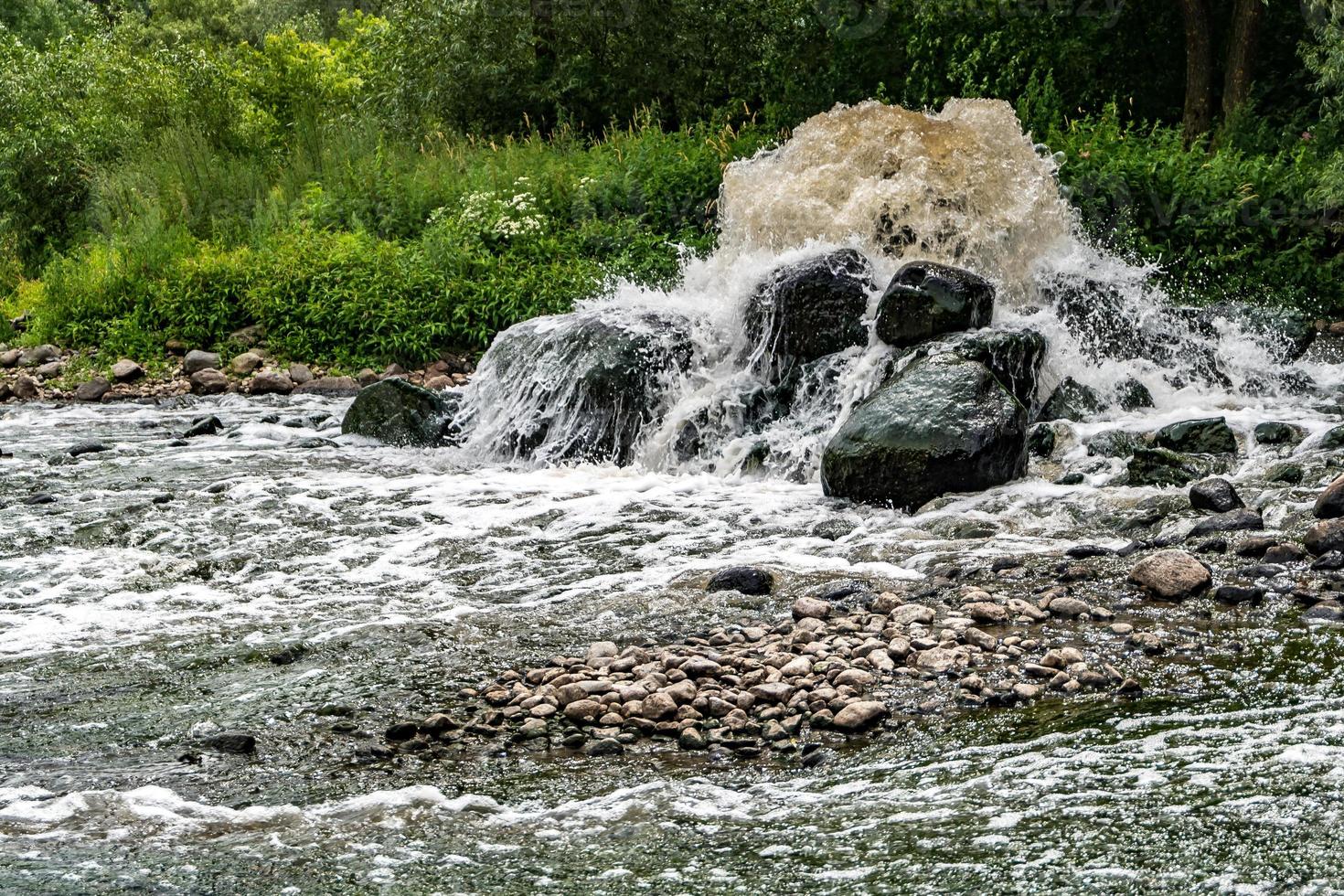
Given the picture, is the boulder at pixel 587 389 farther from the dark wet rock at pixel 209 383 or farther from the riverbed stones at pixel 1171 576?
the riverbed stones at pixel 1171 576

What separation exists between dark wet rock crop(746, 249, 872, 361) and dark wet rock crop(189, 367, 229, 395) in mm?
7677

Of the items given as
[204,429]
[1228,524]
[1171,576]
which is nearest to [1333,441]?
[1228,524]

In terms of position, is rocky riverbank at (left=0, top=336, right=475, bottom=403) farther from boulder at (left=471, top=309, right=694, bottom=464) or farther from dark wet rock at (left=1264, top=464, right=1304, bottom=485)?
dark wet rock at (left=1264, top=464, right=1304, bottom=485)

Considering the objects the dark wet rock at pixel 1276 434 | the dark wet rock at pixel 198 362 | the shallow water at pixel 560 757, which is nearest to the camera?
the shallow water at pixel 560 757

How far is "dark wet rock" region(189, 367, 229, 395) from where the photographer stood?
52.1 feet

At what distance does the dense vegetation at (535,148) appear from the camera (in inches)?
603

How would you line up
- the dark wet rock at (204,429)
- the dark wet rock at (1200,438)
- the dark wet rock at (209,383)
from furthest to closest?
the dark wet rock at (209,383) → the dark wet rock at (204,429) → the dark wet rock at (1200,438)

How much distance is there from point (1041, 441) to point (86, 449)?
8448 millimetres

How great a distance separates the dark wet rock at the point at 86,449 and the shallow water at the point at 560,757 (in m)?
2.98

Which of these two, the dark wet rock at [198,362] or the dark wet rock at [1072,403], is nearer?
the dark wet rock at [1072,403]

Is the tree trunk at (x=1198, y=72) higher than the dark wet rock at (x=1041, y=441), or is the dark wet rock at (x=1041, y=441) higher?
the tree trunk at (x=1198, y=72)

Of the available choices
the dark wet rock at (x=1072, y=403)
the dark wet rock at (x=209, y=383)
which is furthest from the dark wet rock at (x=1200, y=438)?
the dark wet rock at (x=209, y=383)

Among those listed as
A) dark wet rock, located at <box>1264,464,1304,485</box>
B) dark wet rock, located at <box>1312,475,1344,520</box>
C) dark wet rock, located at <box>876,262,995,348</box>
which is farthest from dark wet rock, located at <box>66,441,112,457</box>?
dark wet rock, located at <box>1312,475,1344,520</box>

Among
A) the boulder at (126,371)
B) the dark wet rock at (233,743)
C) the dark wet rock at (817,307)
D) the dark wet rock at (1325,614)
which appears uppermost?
the dark wet rock at (817,307)
